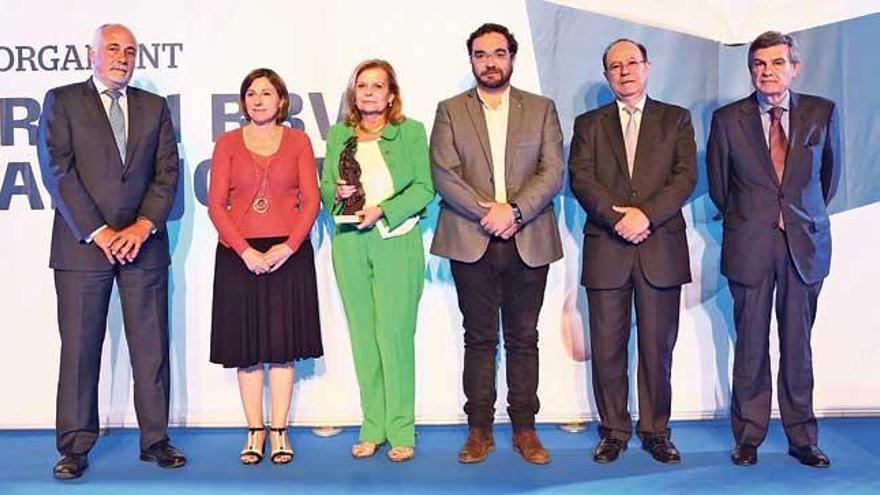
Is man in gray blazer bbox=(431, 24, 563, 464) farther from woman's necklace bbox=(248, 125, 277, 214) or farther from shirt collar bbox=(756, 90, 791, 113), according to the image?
shirt collar bbox=(756, 90, 791, 113)

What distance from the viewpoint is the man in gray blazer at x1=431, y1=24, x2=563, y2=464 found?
3795 mm

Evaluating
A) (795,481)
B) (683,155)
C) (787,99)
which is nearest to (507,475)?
(795,481)

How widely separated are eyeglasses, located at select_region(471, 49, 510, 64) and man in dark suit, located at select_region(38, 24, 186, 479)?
1.29 m

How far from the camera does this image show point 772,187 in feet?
12.3

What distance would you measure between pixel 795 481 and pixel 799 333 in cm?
57

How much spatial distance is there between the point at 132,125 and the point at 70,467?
4.45ft

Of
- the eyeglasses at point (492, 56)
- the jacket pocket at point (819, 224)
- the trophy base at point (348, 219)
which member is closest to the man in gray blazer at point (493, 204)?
the eyeglasses at point (492, 56)

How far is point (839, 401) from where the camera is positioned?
464cm

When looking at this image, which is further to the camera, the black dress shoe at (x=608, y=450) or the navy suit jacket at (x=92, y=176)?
the black dress shoe at (x=608, y=450)

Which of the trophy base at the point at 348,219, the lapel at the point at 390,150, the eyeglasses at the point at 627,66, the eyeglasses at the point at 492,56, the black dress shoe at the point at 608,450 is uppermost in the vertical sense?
the eyeglasses at the point at 492,56

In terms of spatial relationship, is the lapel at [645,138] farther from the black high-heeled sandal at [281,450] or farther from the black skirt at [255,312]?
the black high-heeled sandal at [281,450]

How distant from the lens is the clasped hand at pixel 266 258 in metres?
3.73

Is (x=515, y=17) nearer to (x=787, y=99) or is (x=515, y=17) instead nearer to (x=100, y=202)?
(x=787, y=99)

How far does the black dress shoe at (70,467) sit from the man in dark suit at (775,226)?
8.52 ft
